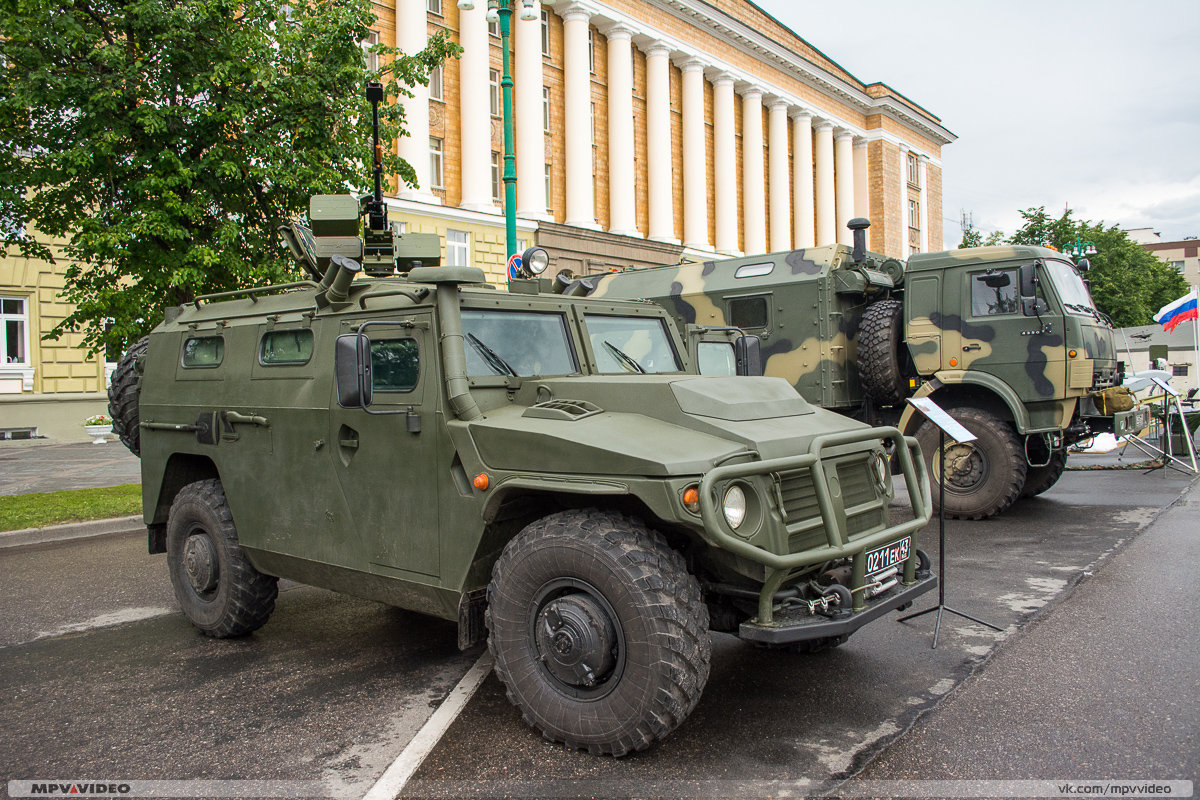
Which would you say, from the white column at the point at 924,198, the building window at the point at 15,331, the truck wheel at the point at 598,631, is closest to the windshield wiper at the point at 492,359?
the truck wheel at the point at 598,631

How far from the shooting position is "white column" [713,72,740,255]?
132ft

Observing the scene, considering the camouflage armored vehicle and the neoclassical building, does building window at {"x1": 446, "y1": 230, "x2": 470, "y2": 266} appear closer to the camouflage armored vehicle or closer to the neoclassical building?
the neoclassical building

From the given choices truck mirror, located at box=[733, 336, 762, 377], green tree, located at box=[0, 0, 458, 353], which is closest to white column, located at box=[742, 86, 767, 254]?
green tree, located at box=[0, 0, 458, 353]

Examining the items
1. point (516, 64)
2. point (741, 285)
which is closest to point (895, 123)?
point (516, 64)

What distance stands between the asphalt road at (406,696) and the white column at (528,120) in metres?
25.6

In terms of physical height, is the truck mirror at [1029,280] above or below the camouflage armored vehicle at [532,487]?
above

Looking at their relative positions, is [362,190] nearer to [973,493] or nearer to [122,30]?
[122,30]

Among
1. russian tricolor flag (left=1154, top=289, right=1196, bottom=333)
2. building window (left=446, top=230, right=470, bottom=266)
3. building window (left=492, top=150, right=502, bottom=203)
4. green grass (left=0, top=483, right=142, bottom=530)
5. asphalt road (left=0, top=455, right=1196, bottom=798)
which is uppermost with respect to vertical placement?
building window (left=492, top=150, right=502, bottom=203)

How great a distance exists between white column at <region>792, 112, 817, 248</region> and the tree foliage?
9626 mm

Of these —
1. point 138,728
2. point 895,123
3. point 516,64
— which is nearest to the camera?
point 138,728

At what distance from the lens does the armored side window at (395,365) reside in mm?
4672

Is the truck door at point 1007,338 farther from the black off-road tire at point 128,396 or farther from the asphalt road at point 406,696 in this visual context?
the black off-road tire at point 128,396

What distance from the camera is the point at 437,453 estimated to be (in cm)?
452

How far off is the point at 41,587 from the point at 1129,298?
159 feet
